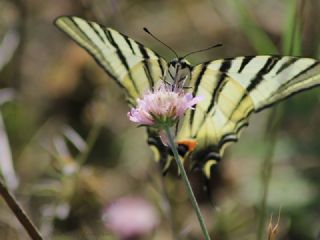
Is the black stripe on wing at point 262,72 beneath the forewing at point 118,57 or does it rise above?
beneath

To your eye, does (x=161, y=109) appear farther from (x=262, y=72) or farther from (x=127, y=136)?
(x=127, y=136)

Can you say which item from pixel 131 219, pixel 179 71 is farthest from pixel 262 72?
pixel 131 219

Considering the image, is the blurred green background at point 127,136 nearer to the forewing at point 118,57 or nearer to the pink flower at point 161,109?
the forewing at point 118,57

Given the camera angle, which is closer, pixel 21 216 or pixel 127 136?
pixel 21 216

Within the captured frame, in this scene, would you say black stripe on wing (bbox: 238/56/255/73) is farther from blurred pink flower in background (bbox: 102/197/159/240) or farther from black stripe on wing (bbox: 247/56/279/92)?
blurred pink flower in background (bbox: 102/197/159/240)

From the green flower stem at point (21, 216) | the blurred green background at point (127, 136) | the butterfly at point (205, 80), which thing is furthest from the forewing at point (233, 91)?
the green flower stem at point (21, 216)

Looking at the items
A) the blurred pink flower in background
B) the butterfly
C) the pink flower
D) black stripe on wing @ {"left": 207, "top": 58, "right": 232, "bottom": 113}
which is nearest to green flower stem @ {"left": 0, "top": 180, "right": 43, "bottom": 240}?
the pink flower

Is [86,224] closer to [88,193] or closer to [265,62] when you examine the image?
[88,193]
